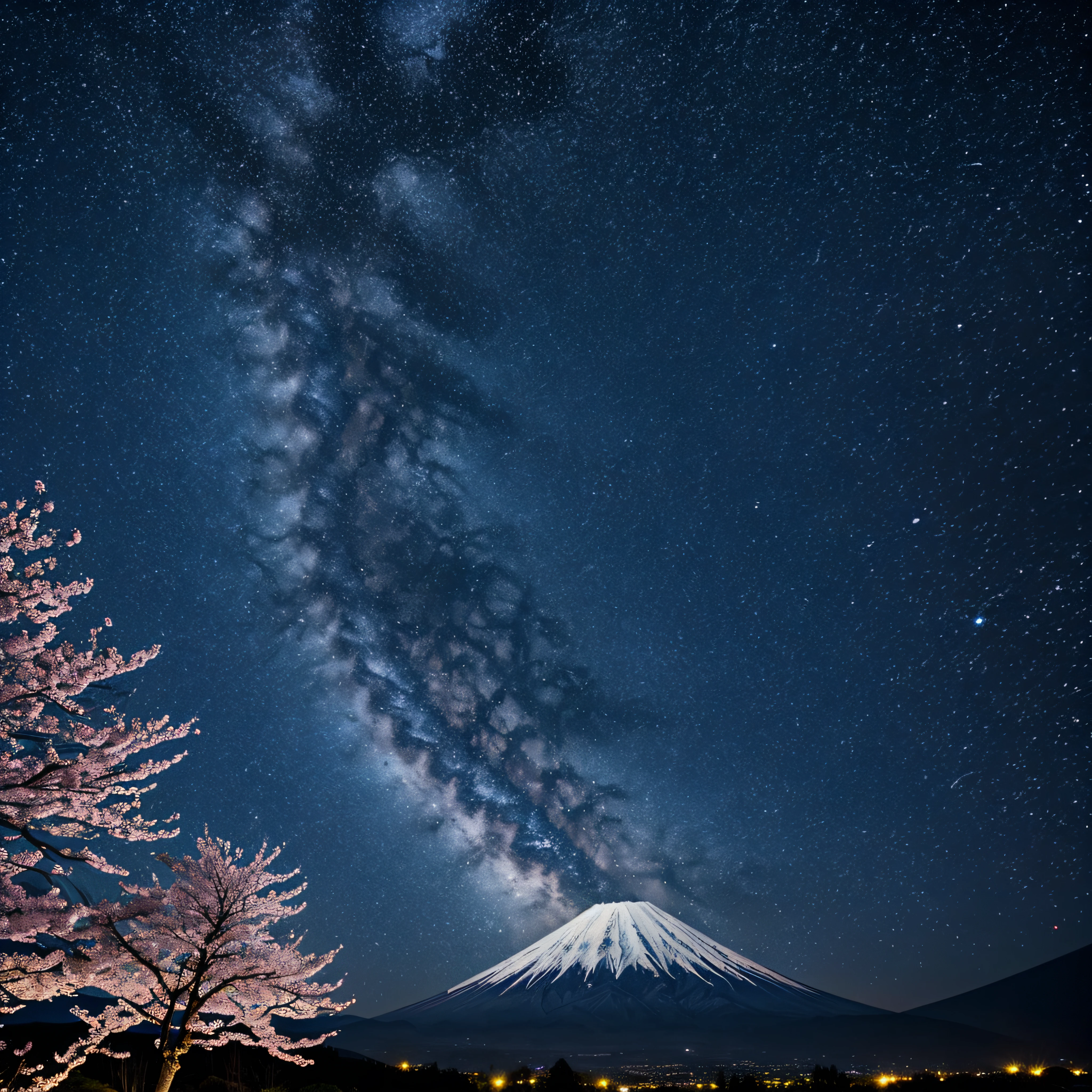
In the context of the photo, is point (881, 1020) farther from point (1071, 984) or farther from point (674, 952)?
point (1071, 984)

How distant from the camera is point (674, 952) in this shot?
14138 centimetres

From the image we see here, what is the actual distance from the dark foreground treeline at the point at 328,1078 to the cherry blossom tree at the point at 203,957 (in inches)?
241

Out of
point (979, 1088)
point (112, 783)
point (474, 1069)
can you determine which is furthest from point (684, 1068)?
point (112, 783)

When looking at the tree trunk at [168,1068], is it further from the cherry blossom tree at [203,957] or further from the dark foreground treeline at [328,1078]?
the dark foreground treeline at [328,1078]

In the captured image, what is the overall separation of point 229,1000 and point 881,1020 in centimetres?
13588

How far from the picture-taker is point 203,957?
12.3 m

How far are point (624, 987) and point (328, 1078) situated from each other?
11626 cm

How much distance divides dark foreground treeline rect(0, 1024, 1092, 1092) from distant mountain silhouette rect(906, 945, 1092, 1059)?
170610 mm

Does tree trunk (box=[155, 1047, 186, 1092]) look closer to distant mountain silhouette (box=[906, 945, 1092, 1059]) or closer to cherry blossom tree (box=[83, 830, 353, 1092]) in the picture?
cherry blossom tree (box=[83, 830, 353, 1092])

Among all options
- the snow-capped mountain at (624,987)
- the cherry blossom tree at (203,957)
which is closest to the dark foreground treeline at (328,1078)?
the cherry blossom tree at (203,957)

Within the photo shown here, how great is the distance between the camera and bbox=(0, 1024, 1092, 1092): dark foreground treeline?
20297 millimetres

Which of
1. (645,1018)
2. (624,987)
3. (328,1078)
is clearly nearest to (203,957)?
(328,1078)

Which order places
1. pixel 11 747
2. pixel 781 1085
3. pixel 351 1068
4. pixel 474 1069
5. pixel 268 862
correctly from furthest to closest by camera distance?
pixel 474 1069 → pixel 351 1068 → pixel 781 1085 → pixel 268 862 → pixel 11 747

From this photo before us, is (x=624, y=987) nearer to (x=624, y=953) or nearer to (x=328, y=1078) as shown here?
(x=624, y=953)
